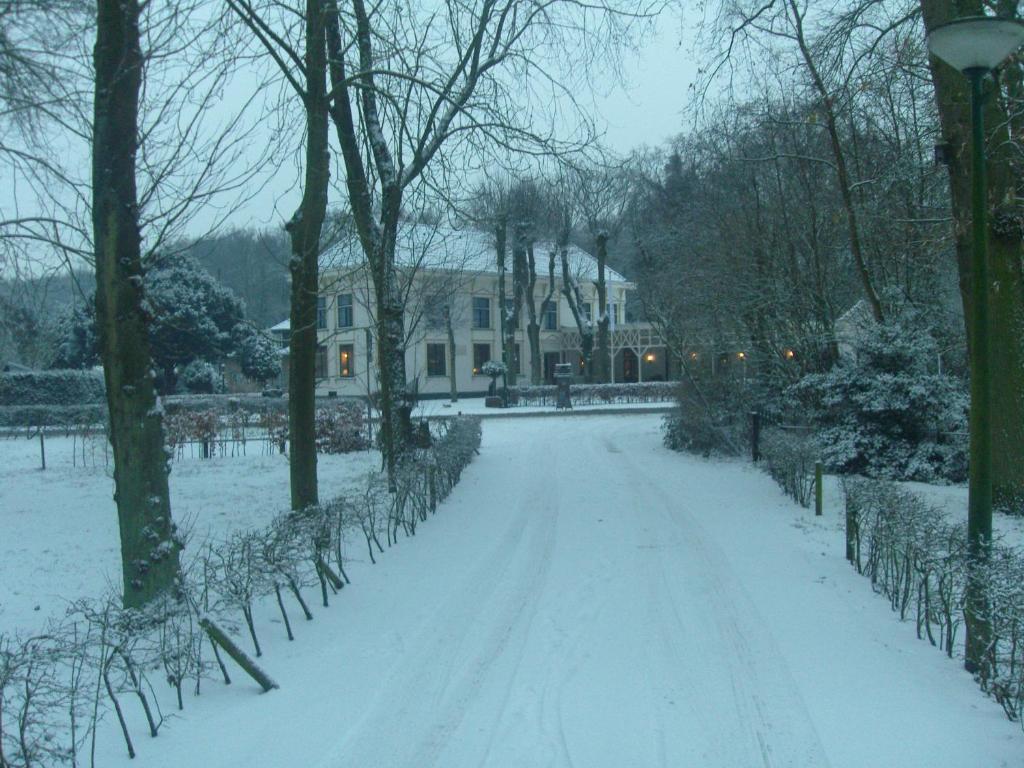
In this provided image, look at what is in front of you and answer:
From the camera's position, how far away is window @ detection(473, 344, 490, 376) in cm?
4865

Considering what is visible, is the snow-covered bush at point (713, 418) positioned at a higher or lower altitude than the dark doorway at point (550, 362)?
lower

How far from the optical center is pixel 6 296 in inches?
374

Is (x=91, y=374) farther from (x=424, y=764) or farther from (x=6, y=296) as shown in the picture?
(x=424, y=764)

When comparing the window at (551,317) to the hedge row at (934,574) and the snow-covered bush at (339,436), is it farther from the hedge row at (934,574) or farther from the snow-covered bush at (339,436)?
the hedge row at (934,574)

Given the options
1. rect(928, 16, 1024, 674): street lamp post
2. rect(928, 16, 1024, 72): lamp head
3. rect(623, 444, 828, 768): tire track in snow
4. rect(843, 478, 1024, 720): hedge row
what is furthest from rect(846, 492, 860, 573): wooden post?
rect(928, 16, 1024, 72): lamp head

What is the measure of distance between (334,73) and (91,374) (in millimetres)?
23002

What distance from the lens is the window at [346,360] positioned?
141ft

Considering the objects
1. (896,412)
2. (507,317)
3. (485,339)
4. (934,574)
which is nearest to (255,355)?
(507,317)

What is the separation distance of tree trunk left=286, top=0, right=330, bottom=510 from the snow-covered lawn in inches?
45.8

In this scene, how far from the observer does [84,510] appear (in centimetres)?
1180

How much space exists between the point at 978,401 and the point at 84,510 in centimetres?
1093

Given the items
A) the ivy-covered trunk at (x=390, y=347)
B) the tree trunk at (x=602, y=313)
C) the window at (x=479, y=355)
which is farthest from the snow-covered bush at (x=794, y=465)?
the window at (x=479, y=355)

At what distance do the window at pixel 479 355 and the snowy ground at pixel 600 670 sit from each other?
38.8 metres

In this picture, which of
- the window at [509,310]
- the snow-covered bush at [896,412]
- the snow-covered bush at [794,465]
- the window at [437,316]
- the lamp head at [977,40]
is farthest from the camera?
the window at [509,310]
